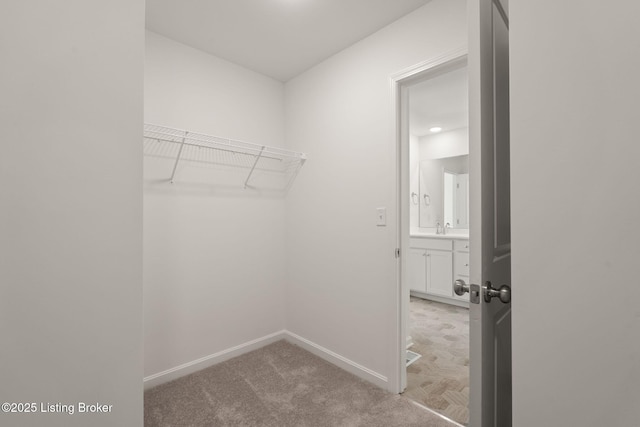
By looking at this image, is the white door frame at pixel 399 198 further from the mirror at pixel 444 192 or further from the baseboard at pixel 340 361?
the mirror at pixel 444 192

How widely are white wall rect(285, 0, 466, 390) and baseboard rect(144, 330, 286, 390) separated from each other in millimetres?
241

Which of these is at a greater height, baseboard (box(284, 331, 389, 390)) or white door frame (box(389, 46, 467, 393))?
white door frame (box(389, 46, 467, 393))

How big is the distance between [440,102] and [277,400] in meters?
3.40

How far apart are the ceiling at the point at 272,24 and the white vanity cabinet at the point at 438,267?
2.81m

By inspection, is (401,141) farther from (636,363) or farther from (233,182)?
(636,363)

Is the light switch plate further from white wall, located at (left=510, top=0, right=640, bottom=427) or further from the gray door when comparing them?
white wall, located at (left=510, top=0, right=640, bottom=427)

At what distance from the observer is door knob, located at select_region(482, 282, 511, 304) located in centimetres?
79

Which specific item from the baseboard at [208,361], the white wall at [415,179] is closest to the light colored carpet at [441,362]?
the baseboard at [208,361]

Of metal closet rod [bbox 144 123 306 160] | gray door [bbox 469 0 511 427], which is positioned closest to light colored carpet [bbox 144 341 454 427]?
gray door [bbox 469 0 511 427]

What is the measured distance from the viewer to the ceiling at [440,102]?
2.81 meters

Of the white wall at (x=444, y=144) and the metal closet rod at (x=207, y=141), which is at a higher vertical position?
the white wall at (x=444, y=144)

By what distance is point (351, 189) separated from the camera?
2.20 metres

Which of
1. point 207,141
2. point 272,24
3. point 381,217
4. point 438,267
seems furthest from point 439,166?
point 207,141

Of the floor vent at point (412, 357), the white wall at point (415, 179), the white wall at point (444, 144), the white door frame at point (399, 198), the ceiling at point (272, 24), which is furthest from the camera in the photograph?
the white wall at point (415, 179)
